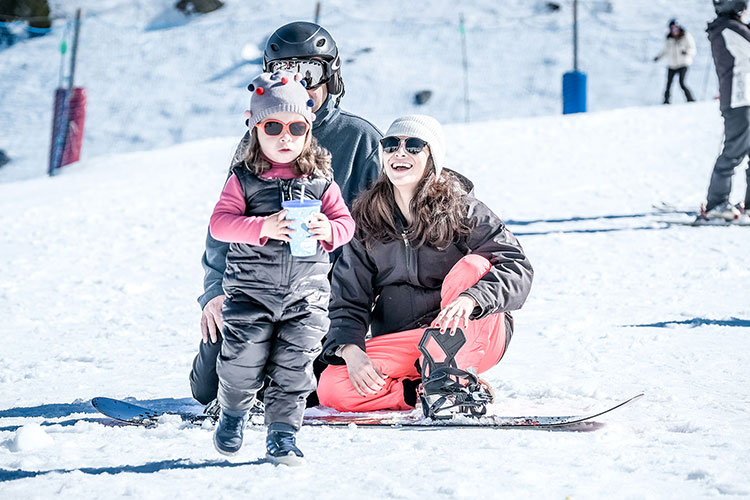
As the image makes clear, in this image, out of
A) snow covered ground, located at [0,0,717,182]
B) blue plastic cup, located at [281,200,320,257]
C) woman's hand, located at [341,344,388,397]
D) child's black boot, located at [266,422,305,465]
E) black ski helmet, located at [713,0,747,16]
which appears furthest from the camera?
snow covered ground, located at [0,0,717,182]

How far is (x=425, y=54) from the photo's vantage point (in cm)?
2803

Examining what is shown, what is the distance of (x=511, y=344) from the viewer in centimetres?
428

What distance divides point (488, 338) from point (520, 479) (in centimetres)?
84

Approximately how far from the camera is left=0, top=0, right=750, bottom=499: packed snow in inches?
92.6

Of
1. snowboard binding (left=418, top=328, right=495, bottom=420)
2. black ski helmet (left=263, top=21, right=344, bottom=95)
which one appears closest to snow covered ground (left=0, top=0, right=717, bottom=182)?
black ski helmet (left=263, top=21, right=344, bottom=95)

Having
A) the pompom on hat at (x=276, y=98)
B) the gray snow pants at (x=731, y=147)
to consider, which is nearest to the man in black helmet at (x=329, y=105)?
the pompom on hat at (x=276, y=98)

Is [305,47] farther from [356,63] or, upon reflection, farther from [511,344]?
[356,63]

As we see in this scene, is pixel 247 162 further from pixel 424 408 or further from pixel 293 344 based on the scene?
pixel 424 408

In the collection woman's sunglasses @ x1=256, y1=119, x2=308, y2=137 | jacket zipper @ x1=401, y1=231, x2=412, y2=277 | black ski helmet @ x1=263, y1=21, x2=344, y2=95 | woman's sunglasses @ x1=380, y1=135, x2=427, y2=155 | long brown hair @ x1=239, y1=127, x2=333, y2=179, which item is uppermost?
black ski helmet @ x1=263, y1=21, x2=344, y2=95

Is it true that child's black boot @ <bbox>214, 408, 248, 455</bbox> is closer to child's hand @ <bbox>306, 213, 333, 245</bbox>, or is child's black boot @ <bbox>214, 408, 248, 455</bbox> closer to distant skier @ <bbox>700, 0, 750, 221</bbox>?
child's hand @ <bbox>306, 213, 333, 245</bbox>

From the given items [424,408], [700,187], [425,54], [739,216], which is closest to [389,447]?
[424,408]

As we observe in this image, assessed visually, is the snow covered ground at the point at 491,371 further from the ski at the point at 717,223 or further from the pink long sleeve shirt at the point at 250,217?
the pink long sleeve shirt at the point at 250,217

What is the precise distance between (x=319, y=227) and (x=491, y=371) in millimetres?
1653

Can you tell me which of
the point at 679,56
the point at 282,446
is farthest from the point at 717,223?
the point at 679,56
